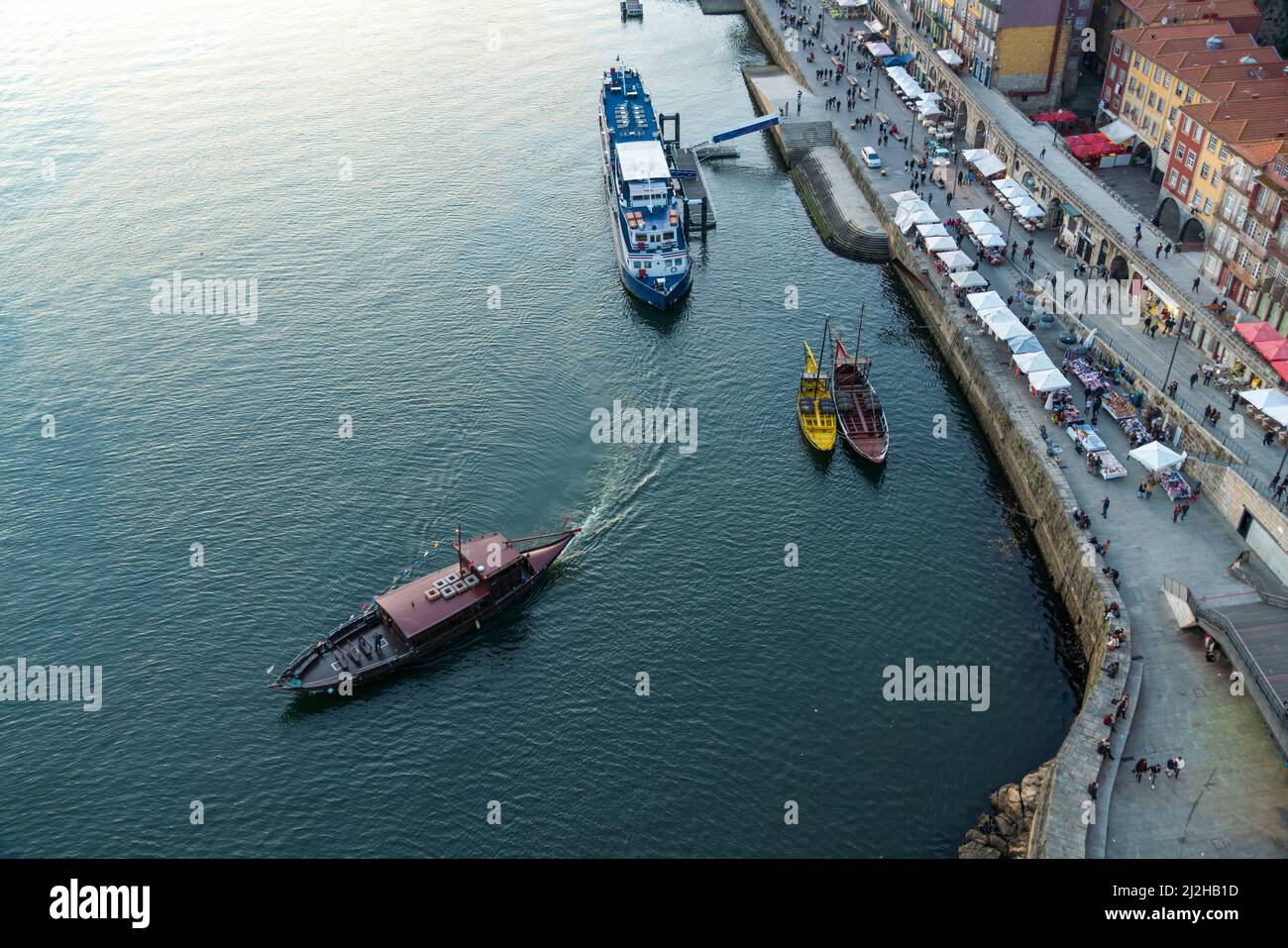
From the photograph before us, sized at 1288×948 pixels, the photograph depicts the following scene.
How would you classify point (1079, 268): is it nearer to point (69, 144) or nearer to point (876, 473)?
point (876, 473)

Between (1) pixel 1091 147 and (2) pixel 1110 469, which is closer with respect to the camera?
→ (2) pixel 1110 469

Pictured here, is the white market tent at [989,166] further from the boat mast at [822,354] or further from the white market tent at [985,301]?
the boat mast at [822,354]

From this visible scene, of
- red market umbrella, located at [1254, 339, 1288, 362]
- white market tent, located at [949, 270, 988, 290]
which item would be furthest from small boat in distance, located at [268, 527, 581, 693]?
red market umbrella, located at [1254, 339, 1288, 362]

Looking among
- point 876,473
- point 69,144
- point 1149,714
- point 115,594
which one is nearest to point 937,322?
point 876,473

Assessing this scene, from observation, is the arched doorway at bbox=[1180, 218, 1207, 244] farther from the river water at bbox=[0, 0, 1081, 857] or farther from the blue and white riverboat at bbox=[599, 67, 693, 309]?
the blue and white riverboat at bbox=[599, 67, 693, 309]

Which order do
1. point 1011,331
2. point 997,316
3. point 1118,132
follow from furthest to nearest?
point 1118,132 < point 997,316 < point 1011,331

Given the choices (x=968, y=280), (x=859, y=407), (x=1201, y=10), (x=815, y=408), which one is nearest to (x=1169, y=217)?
(x=968, y=280)

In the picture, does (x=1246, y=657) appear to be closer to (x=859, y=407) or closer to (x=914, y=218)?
(x=859, y=407)
